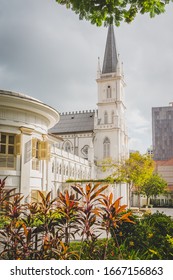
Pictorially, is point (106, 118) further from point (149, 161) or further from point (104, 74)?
point (149, 161)

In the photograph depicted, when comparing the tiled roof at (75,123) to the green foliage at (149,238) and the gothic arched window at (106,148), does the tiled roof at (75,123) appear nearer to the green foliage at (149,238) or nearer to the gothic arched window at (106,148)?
the gothic arched window at (106,148)

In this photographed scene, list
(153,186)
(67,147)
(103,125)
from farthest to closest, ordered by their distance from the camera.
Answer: (67,147), (103,125), (153,186)

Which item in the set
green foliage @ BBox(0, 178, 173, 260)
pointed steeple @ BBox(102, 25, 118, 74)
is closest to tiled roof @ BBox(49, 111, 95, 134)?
pointed steeple @ BBox(102, 25, 118, 74)

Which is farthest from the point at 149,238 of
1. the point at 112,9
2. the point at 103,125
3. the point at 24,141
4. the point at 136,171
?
the point at 103,125

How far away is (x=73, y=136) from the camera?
54.4m

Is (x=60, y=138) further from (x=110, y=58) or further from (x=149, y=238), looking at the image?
(x=110, y=58)

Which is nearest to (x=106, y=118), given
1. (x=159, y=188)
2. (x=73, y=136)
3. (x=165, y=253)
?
(x=73, y=136)

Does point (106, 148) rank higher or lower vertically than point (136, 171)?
higher

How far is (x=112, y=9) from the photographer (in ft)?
14.8

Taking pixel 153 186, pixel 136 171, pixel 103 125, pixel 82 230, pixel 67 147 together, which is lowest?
pixel 153 186

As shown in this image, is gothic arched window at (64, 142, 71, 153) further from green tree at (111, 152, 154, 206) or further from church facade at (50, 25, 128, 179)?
green tree at (111, 152, 154, 206)

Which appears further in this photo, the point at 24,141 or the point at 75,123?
the point at 75,123

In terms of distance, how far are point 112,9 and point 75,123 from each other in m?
52.2
